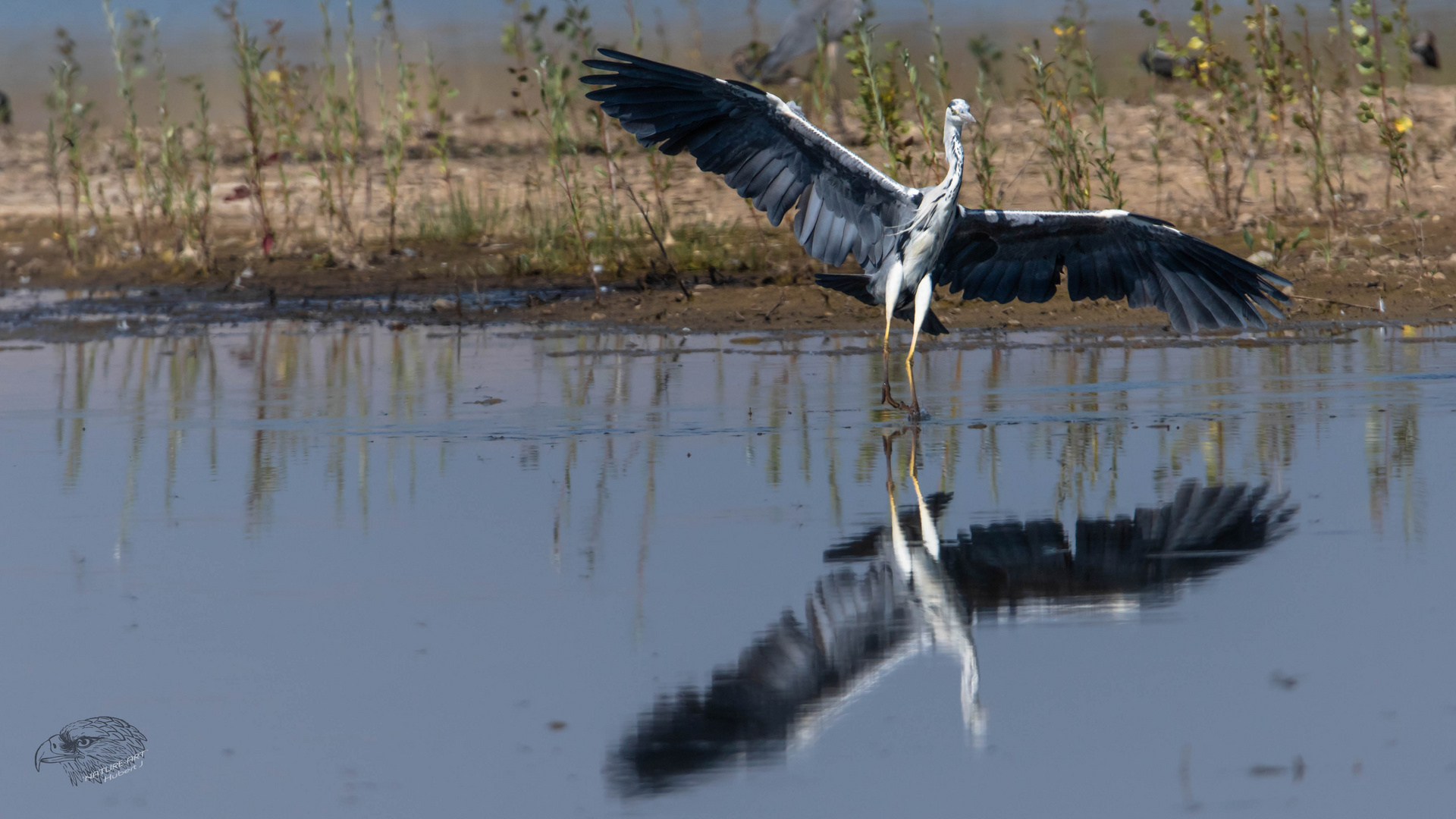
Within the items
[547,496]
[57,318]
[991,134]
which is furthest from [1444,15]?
[547,496]

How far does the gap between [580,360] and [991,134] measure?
9.60 meters

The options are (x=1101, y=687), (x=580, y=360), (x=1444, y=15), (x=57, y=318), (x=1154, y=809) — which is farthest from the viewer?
(x=1444, y=15)

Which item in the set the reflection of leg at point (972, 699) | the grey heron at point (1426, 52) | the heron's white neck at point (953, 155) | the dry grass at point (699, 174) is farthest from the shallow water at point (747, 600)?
the grey heron at point (1426, 52)

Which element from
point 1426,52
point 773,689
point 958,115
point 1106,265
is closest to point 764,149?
point 958,115

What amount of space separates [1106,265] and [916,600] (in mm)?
4770

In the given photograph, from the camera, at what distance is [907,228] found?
8469 millimetres

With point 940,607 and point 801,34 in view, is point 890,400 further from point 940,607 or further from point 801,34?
point 801,34

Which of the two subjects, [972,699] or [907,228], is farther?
[907,228]

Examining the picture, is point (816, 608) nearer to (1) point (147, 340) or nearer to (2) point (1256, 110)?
(1) point (147, 340)

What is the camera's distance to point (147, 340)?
11672 millimetres

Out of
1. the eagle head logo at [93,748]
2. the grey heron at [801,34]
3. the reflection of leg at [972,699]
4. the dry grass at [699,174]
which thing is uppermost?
the grey heron at [801,34]

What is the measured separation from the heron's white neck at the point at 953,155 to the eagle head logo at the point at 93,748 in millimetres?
5207

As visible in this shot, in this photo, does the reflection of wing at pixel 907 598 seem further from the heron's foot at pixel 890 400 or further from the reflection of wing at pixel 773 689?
the heron's foot at pixel 890 400

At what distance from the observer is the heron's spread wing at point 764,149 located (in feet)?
26.5
